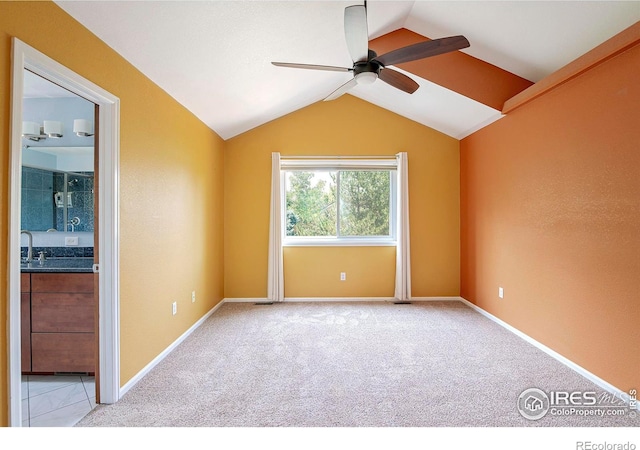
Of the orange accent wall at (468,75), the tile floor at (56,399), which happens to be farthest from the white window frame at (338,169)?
the tile floor at (56,399)

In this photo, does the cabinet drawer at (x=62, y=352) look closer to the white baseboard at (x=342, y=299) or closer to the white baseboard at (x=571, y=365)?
the white baseboard at (x=342, y=299)

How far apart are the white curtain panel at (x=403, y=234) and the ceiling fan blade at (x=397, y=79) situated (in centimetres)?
188

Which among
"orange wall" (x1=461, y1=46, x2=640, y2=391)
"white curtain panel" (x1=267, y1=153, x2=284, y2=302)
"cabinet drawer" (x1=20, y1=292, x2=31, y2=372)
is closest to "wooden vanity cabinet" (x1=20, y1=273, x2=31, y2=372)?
"cabinet drawer" (x1=20, y1=292, x2=31, y2=372)

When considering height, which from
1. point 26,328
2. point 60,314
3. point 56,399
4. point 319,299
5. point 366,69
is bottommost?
point 56,399

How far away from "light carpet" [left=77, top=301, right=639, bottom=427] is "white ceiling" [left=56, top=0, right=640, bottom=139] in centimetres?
228

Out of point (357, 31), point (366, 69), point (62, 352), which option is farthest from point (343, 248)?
point (62, 352)

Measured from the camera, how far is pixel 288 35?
2482mm

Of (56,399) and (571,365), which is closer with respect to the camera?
(56,399)

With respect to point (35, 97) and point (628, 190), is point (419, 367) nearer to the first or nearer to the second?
point (628, 190)

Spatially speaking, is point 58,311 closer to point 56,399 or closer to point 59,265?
point 59,265

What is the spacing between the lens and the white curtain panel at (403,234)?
4311mm

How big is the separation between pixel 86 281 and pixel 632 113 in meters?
3.79

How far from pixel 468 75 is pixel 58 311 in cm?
403
